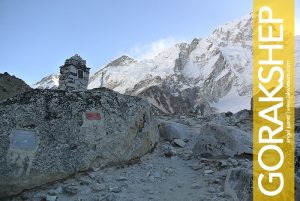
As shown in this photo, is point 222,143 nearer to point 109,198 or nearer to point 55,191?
point 109,198

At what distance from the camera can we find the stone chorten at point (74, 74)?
64.7 feet

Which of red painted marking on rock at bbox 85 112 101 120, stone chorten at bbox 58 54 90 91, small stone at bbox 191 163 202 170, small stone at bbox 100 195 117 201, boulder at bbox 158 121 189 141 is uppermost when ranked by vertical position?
stone chorten at bbox 58 54 90 91

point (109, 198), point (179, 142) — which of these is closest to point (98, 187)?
point (109, 198)

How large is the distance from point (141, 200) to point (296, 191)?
305cm

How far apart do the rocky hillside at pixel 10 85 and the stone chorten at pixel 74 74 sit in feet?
5.84

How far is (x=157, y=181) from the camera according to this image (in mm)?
9430

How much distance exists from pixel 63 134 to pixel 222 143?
426 cm

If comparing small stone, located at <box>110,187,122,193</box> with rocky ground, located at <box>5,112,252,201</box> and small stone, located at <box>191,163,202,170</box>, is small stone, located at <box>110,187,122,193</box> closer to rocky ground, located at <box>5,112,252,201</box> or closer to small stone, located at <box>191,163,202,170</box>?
rocky ground, located at <box>5,112,252,201</box>

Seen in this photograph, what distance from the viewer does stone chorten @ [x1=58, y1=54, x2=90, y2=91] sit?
1973cm

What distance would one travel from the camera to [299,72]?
182750mm

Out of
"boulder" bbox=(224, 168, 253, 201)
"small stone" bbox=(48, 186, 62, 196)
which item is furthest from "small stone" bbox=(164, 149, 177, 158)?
"small stone" bbox=(48, 186, 62, 196)

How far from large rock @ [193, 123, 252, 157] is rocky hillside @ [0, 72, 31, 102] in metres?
9.87

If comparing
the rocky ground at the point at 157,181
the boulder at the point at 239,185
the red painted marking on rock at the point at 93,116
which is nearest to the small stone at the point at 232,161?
the rocky ground at the point at 157,181

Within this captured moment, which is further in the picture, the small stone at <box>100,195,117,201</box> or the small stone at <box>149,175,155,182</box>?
the small stone at <box>149,175,155,182</box>
